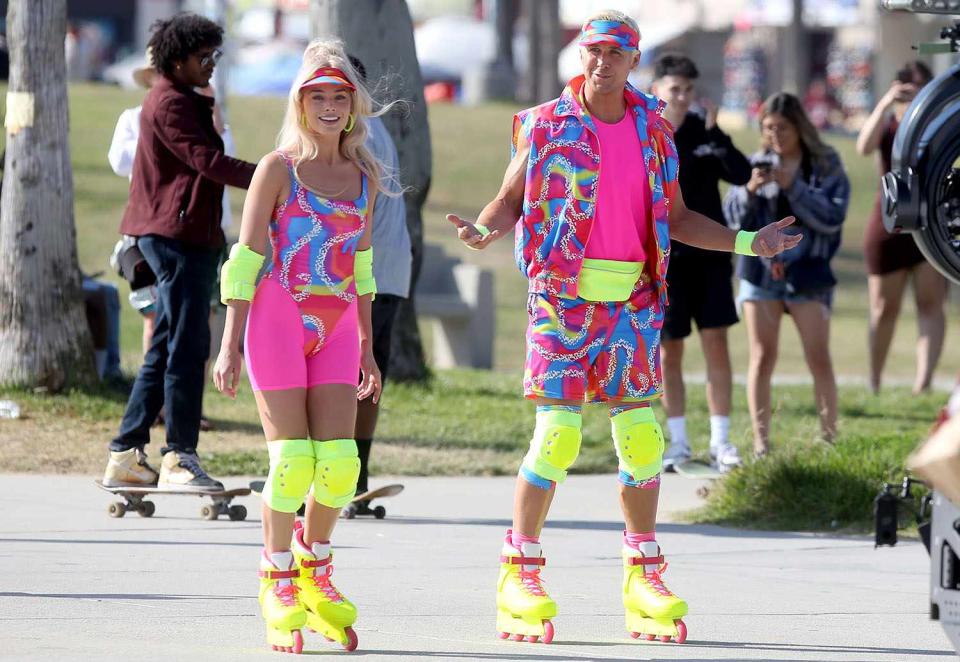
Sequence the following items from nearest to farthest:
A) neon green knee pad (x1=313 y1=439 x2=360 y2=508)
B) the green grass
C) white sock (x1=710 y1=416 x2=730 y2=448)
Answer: neon green knee pad (x1=313 y1=439 x2=360 y2=508)
the green grass
white sock (x1=710 y1=416 x2=730 y2=448)

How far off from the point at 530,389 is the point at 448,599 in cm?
91

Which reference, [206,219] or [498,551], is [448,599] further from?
[206,219]

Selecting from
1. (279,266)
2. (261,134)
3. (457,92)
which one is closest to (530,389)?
(279,266)

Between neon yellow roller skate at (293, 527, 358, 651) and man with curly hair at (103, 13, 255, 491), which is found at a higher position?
man with curly hair at (103, 13, 255, 491)

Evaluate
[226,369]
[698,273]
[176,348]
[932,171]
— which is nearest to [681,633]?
[226,369]

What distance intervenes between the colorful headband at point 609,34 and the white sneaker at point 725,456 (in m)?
3.70

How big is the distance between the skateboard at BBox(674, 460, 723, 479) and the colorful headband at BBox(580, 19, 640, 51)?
360 centimetres

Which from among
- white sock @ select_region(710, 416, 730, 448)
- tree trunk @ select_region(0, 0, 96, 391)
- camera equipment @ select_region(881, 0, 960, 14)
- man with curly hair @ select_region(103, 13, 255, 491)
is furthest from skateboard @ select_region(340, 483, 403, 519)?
camera equipment @ select_region(881, 0, 960, 14)

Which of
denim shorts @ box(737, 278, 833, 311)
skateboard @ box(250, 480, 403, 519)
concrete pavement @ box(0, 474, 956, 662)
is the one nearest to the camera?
concrete pavement @ box(0, 474, 956, 662)

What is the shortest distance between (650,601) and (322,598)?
A: 3.28ft

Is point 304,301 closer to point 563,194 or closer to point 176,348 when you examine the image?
point 563,194

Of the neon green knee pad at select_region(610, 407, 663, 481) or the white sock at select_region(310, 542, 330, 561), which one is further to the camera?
the neon green knee pad at select_region(610, 407, 663, 481)

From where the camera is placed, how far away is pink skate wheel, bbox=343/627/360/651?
5.12 meters

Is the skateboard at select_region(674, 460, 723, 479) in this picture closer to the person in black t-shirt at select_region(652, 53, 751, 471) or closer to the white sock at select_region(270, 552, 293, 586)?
the person in black t-shirt at select_region(652, 53, 751, 471)
